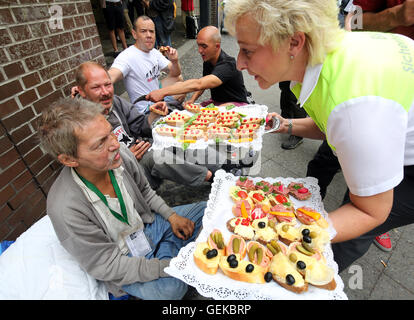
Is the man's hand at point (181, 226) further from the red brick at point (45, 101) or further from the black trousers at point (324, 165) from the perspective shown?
the red brick at point (45, 101)

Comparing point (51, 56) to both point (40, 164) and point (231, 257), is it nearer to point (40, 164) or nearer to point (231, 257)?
point (40, 164)

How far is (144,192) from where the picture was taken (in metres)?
2.02

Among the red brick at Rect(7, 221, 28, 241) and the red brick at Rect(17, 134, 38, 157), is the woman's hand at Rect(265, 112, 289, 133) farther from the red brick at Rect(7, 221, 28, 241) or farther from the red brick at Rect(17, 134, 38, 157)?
the red brick at Rect(7, 221, 28, 241)

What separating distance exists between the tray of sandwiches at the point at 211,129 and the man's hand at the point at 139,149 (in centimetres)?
26

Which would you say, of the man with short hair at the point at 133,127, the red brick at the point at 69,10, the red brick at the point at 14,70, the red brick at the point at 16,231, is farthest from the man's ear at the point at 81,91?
the red brick at the point at 16,231

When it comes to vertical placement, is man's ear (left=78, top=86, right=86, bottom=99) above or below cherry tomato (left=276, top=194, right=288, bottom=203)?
above

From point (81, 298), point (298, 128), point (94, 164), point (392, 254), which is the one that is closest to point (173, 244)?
point (81, 298)

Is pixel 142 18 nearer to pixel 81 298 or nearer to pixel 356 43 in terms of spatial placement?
pixel 356 43

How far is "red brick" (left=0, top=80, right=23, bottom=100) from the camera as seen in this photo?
1.82 metres

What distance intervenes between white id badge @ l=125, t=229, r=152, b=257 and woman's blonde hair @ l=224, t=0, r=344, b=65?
1628mm

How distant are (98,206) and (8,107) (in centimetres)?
130

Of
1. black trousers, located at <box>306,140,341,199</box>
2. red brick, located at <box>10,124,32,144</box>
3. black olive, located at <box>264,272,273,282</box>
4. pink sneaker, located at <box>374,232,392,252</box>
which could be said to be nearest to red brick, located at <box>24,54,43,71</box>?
red brick, located at <box>10,124,32,144</box>

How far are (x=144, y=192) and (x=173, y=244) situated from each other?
543 mm

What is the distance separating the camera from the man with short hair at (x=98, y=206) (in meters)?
1.34
